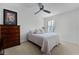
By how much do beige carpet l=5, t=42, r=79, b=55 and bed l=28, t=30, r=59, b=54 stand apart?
0.08m

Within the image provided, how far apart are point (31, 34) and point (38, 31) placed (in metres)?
0.14

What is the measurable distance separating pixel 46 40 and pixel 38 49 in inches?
8.7

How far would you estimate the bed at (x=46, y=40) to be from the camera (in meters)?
1.66

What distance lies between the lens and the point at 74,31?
169cm

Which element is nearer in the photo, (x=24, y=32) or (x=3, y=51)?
(x=3, y=51)

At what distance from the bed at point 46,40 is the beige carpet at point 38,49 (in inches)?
3.2

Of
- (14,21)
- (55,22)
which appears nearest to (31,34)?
(14,21)

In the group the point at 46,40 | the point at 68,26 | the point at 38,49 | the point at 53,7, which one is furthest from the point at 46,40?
the point at 53,7

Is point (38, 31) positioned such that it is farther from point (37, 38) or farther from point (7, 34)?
point (7, 34)

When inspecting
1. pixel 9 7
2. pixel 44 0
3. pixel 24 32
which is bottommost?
pixel 24 32

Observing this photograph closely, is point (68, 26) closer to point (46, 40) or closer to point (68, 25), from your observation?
point (68, 25)

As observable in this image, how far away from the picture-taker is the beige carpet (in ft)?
5.43

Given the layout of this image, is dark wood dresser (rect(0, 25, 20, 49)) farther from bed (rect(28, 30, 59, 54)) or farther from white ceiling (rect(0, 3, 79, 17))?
white ceiling (rect(0, 3, 79, 17))

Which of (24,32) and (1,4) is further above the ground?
(1,4)
